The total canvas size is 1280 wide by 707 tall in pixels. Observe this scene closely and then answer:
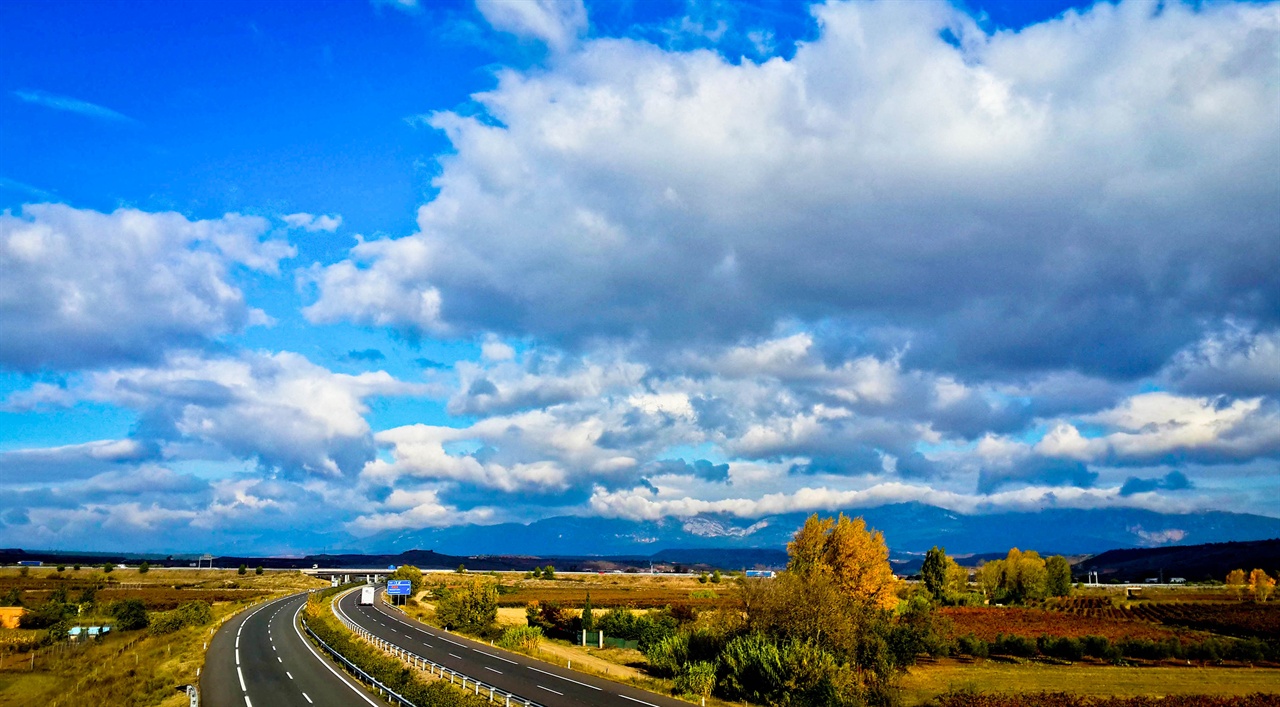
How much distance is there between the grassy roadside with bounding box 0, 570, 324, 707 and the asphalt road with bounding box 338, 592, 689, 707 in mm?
15667

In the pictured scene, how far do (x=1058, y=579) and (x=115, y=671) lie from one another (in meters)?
160

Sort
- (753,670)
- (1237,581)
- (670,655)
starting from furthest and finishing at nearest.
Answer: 1. (1237,581)
2. (670,655)
3. (753,670)

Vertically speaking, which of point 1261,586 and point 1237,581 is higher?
point 1261,586

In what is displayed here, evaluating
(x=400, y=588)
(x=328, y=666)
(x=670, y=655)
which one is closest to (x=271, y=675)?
(x=328, y=666)

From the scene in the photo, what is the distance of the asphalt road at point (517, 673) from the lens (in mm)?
42875

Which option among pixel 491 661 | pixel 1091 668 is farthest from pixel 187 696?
pixel 1091 668

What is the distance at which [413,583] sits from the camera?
14288cm

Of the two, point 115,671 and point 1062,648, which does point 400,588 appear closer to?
point 115,671

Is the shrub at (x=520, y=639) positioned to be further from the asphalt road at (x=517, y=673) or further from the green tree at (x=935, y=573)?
the green tree at (x=935, y=573)

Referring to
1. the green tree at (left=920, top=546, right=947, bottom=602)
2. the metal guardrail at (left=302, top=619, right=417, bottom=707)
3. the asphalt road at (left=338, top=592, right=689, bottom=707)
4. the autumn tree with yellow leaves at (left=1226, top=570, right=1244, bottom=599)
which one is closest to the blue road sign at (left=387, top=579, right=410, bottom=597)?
the asphalt road at (left=338, top=592, right=689, bottom=707)

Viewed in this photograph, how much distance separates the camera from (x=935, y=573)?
13700cm

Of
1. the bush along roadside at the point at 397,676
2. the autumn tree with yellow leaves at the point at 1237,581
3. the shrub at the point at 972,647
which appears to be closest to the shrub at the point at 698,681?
the bush along roadside at the point at 397,676

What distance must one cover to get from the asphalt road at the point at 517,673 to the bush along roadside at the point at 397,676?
410 cm

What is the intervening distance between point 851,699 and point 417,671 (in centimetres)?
2549
